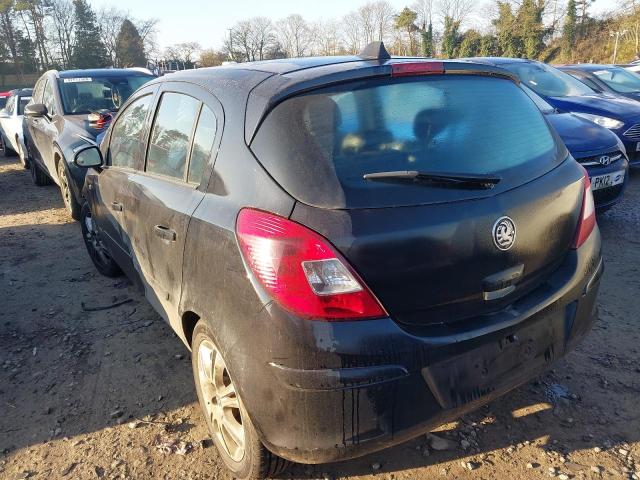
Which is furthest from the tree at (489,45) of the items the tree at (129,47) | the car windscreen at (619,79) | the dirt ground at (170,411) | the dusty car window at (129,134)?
the dusty car window at (129,134)

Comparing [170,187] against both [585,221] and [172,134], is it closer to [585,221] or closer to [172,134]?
[172,134]

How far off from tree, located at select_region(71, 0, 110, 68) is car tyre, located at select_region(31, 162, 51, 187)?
181 ft

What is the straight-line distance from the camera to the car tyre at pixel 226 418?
6.73 feet

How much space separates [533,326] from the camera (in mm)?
2070

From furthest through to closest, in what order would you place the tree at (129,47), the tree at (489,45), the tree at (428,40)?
the tree at (129,47) < the tree at (428,40) < the tree at (489,45)

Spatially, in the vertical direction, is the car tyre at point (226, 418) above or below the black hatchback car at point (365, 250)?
below

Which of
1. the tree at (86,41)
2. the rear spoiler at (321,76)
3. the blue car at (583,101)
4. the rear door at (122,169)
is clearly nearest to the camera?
the rear spoiler at (321,76)

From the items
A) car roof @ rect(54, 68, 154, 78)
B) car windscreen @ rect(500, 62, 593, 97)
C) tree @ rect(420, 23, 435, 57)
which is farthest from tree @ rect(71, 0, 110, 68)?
car windscreen @ rect(500, 62, 593, 97)

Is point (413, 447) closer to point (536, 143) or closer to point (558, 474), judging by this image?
point (558, 474)

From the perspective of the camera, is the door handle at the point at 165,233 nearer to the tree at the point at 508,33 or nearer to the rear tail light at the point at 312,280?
the rear tail light at the point at 312,280

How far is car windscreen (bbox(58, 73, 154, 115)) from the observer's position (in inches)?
267

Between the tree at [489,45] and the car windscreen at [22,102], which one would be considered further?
the tree at [489,45]

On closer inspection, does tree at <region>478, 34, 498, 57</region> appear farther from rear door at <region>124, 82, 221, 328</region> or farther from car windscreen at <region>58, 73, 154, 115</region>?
rear door at <region>124, 82, 221, 328</region>

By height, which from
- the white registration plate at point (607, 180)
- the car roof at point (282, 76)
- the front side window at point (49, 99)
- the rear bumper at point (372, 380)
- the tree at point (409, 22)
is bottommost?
the white registration plate at point (607, 180)
